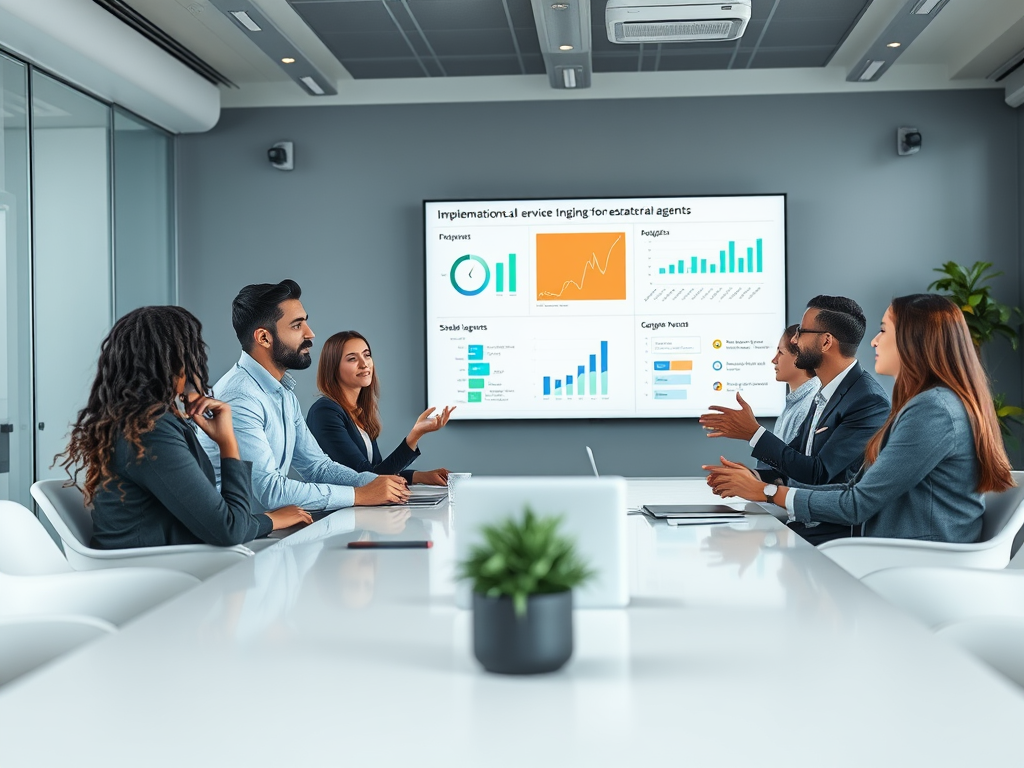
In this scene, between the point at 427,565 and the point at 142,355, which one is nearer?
the point at 427,565

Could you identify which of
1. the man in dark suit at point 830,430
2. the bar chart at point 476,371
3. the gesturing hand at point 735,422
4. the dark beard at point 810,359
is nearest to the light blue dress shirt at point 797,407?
the dark beard at point 810,359

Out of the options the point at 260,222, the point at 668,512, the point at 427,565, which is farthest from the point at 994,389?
the point at 427,565

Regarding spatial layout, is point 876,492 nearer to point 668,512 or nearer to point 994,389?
point 668,512

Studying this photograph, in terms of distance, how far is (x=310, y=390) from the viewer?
19.4 feet

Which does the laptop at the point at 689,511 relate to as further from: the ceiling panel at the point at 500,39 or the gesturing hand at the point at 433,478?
the ceiling panel at the point at 500,39

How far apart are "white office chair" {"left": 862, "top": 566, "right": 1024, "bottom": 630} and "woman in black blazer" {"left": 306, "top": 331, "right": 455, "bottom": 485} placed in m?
2.06

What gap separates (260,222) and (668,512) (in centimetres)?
400

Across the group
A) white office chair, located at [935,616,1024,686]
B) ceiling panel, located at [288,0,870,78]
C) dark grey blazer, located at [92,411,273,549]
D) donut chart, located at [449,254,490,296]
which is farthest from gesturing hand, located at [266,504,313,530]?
donut chart, located at [449,254,490,296]

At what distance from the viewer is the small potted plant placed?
1126mm

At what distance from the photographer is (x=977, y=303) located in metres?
5.16

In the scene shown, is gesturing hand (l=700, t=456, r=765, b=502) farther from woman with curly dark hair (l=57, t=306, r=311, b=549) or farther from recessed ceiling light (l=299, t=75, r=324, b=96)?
recessed ceiling light (l=299, t=75, r=324, b=96)

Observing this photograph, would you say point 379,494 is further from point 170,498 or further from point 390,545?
point 390,545

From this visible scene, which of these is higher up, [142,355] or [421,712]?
[142,355]

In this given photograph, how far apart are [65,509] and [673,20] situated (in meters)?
2.98
